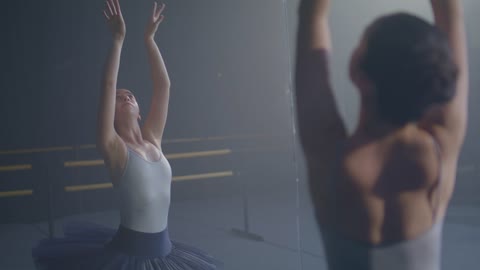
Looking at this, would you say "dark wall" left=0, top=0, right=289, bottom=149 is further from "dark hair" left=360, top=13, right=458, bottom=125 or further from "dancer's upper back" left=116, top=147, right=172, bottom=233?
"dark hair" left=360, top=13, right=458, bottom=125

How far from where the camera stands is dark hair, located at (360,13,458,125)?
2.21ft

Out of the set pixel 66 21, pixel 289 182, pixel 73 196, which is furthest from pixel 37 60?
pixel 289 182

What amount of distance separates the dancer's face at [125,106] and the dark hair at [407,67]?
828mm

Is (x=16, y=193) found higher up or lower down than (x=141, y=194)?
lower down

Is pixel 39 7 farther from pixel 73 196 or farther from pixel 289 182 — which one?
pixel 289 182

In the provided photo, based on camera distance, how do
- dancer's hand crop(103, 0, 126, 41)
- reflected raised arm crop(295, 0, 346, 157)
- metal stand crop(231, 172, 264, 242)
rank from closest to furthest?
reflected raised arm crop(295, 0, 346, 157), dancer's hand crop(103, 0, 126, 41), metal stand crop(231, 172, 264, 242)

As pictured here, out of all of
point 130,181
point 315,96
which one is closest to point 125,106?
point 130,181

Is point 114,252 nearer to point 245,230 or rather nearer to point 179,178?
point 179,178

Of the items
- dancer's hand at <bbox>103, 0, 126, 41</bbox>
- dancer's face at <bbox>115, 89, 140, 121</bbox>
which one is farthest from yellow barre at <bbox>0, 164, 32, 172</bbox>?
dancer's hand at <bbox>103, 0, 126, 41</bbox>

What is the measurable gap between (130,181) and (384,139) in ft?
2.68

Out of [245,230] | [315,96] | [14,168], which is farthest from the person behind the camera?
[245,230]

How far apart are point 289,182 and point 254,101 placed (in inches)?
12.8

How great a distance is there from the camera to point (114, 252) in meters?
1.39

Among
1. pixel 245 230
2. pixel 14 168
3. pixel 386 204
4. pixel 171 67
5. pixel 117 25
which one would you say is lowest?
pixel 245 230
